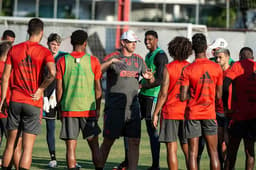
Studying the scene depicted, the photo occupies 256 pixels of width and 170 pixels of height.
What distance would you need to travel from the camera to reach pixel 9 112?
28.1ft

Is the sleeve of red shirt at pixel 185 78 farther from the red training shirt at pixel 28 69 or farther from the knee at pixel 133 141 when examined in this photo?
the red training shirt at pixel 28 69

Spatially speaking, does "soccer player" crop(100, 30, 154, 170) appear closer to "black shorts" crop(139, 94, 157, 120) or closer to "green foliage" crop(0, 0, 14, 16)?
"black shorts" crop(139, 94, 157, 120)

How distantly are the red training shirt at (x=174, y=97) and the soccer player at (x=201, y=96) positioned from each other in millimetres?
117

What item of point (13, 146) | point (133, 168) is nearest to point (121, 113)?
point (133, 168)

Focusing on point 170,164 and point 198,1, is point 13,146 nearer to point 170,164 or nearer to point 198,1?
point 170,164

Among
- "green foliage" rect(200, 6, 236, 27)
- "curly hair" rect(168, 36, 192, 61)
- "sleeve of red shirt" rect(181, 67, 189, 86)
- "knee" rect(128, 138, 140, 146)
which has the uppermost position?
"green foliage" rect(200, 6, 236, 27)

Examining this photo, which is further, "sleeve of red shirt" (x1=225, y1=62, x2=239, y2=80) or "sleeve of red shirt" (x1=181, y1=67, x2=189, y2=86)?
"sleeve of red shirt" (x1=225, y1=62, x2=239, y2=80)

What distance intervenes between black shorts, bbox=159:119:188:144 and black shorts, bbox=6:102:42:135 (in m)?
Result: 1.71

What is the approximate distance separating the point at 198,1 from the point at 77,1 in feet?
27.4

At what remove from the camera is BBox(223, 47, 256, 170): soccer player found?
28.5ft

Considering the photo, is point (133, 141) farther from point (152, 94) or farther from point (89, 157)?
point (89, 157)

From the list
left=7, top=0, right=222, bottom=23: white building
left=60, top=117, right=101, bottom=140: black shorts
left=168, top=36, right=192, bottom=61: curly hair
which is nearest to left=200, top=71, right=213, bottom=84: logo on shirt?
left=168, top=36, right=192, bottom=61: curly hair

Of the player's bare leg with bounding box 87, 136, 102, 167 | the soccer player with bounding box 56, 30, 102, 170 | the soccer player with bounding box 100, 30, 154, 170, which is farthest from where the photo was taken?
the soccer player with bounding box 100, 30, 154, 170

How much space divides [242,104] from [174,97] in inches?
39.1
